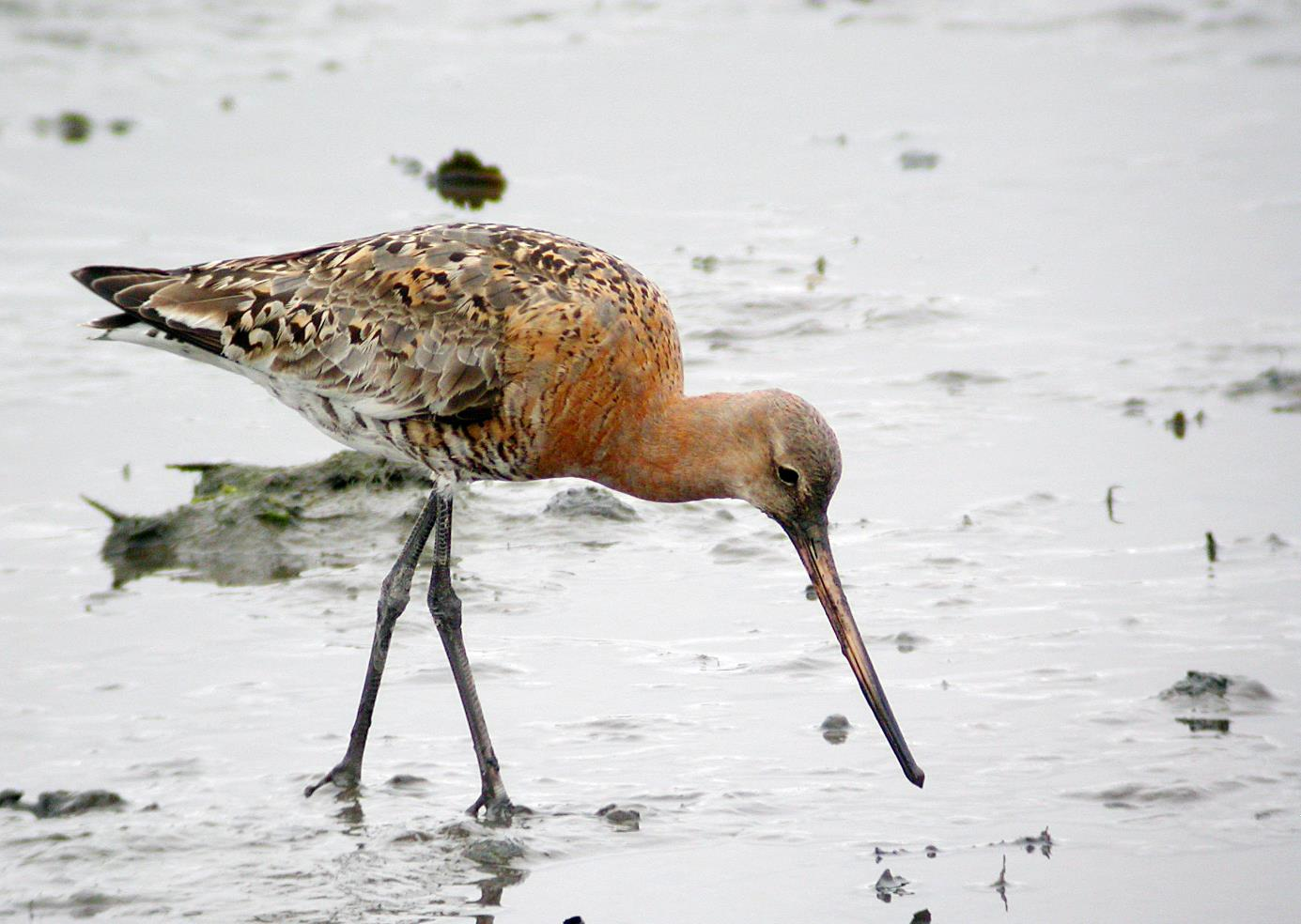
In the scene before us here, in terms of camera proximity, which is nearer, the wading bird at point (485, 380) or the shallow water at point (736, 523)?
the shallow water at point (736, 523)

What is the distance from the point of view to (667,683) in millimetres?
6109

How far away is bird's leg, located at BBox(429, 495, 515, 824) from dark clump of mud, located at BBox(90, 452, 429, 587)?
118 cm

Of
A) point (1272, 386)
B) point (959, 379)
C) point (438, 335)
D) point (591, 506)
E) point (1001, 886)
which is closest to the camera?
point (1001, 886)

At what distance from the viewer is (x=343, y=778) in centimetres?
558

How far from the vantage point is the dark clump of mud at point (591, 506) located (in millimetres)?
7470

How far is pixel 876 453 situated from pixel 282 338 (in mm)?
2825

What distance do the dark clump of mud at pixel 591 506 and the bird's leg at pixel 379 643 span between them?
1.41 metres

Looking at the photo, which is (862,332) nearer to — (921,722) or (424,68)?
(921,722)

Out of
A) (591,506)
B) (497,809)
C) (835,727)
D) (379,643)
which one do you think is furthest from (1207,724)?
(591,506)

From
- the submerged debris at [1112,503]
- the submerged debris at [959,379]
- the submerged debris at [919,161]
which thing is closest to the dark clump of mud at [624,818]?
the submerged debris at [1112,503]

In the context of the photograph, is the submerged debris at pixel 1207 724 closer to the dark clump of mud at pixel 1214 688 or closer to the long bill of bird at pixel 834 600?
the dark clump of mud at pixel 1214 688

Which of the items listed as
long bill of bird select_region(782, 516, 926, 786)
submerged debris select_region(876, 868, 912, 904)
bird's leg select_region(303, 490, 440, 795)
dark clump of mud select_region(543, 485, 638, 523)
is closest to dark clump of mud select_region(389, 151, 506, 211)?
dark clump of mud select_region(543, 485, 638, 523)

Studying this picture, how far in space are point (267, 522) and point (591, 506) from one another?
125 centimetres

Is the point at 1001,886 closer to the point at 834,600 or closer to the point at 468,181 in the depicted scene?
the point at 834,600
